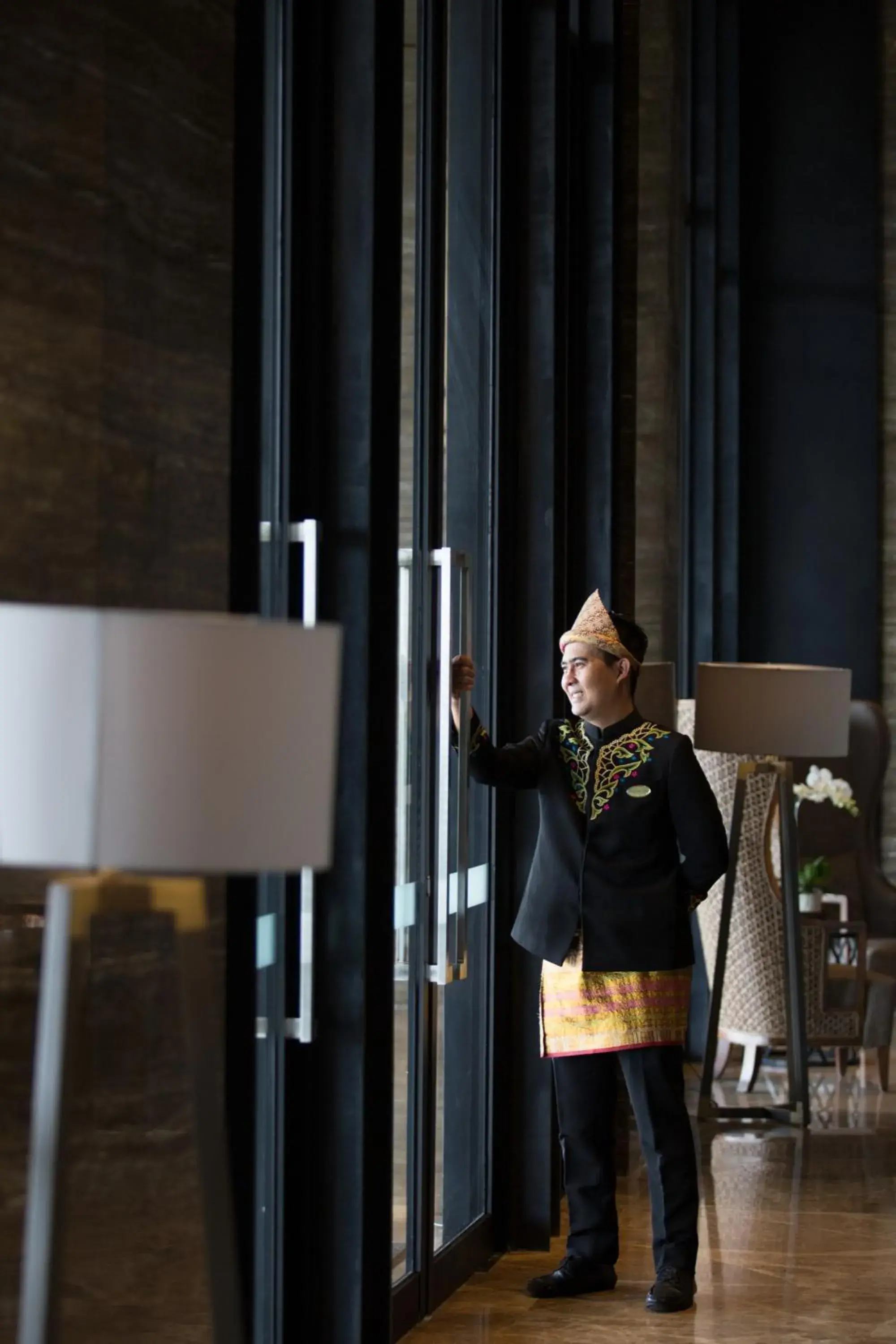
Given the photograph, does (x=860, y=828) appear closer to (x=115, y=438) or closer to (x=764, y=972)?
(x=764, y=972)

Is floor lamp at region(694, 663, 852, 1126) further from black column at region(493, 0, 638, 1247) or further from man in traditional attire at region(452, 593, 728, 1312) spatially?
man in traditional attire at region(452, 593, 728, 1312)

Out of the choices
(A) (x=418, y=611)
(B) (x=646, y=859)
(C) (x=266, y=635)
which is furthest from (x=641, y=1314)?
(C) (x=266, y=635)

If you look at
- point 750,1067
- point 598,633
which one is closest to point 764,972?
point 750,1067

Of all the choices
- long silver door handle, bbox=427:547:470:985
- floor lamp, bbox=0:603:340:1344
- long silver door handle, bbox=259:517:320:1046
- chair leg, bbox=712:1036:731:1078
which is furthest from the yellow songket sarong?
chair leg, bbox=712:1036:731:1078

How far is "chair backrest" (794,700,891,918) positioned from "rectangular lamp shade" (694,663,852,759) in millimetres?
2298

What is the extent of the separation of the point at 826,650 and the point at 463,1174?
5.43 metres

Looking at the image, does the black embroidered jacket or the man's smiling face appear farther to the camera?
the man's smiling face

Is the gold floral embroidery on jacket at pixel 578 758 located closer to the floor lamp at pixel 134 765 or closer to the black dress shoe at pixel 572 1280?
the black dress shoe at pixel 572 1280

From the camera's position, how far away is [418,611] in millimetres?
4648

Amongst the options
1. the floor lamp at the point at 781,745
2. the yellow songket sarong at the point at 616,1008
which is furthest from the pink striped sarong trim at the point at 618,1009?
the floor lamp at the point at 781,745

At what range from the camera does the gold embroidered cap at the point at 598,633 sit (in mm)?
4836

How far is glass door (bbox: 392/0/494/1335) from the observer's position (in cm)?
465

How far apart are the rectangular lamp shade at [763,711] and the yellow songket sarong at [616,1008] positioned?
6.31 feet

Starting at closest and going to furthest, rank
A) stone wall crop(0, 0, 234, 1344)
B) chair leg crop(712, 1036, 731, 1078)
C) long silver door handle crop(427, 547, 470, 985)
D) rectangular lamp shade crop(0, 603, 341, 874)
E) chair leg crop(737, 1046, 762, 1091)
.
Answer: rectangular lamp shade crop(0, 603, 341, 874)
stone wall crop(0, 0, 234, 1344)
long silver door handle crop(427, 547, 470, 985)
chair leg crop(737, 1046, 762, 1091)
chair leg crop(712, 1036, 731, 1078)
